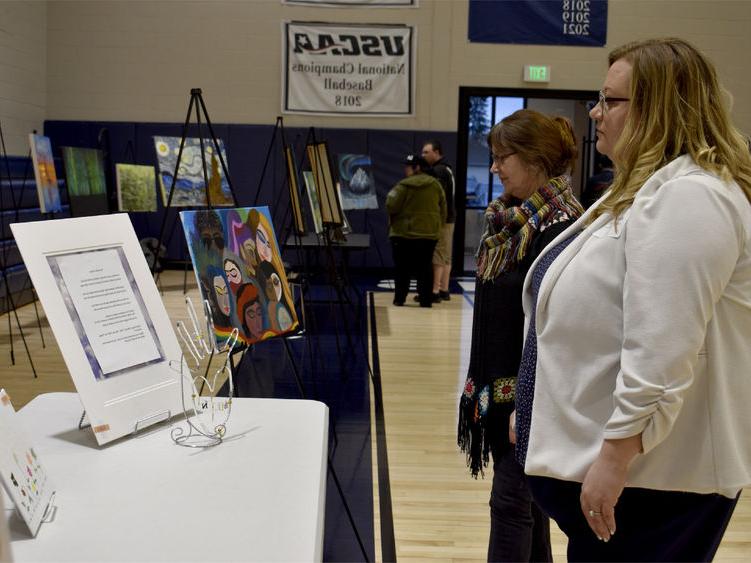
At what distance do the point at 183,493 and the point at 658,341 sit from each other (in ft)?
2.44

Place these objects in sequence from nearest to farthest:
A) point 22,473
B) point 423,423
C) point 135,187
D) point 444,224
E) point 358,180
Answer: point 22,473 < point 423,423 < point 444,224 < point 135,187 < point 358,180

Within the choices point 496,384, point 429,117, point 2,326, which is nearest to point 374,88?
point 429,117

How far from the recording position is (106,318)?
5.27ft

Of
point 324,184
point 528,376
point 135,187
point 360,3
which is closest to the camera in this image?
point 528,376

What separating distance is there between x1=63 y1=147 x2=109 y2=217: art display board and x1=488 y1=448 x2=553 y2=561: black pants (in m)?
5.88

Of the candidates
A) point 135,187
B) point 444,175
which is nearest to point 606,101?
point 444,175

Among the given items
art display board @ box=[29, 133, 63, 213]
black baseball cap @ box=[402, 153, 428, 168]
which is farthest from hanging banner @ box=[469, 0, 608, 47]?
art display board @ box=[29, 133, 63, 213]

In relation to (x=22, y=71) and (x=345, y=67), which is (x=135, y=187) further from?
(x=345, y=67)

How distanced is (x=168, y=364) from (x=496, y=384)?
30.5 inches

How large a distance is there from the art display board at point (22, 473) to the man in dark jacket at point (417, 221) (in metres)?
6.47

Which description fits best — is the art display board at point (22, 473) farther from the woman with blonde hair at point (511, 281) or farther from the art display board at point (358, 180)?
the art display board at point (358, 180)

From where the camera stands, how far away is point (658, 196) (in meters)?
1.23

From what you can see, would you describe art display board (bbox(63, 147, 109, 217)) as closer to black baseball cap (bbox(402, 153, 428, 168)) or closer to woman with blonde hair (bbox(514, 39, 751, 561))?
black baseball cap (bbox(402, 153, 428, 168))

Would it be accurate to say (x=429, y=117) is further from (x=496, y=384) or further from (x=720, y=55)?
(x=496, y=384)
